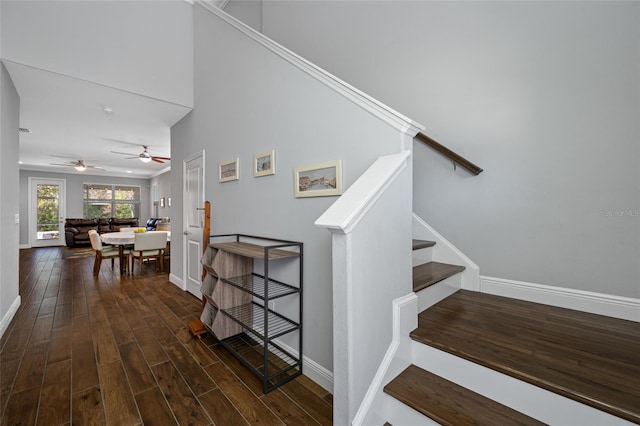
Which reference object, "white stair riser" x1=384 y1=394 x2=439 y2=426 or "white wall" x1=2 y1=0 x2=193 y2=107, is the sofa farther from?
"white stair riser" x1=384 y1=394 x2=439 y2=426

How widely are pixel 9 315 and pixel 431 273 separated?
4.19 metres

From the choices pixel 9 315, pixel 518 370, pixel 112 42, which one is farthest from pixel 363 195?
pixel 9 315

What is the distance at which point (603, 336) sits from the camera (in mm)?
1380

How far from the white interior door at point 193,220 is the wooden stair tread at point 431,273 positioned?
2699mm

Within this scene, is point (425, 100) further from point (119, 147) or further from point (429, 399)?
point (119, 147)

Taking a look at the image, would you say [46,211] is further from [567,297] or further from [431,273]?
[567,297]

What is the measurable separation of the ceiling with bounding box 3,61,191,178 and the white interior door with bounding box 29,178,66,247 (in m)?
1.86

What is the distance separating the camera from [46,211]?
29.4 feet

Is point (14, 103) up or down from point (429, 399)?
up

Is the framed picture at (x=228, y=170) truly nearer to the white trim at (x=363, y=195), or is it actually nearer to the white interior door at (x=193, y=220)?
the white interior door at (x=193, y=220)

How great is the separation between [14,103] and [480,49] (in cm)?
493

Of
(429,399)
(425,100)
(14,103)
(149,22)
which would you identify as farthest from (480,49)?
(14,103)

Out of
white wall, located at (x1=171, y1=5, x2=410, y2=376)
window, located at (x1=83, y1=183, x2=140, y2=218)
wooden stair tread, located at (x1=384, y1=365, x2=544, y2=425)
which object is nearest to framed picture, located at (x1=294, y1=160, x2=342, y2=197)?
white wall, located at (x1=171, y1=5, x2=410, y2=376)

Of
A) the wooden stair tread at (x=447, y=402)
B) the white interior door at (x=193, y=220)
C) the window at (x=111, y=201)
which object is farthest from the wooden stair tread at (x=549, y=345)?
the window at (x=111, y=201)
